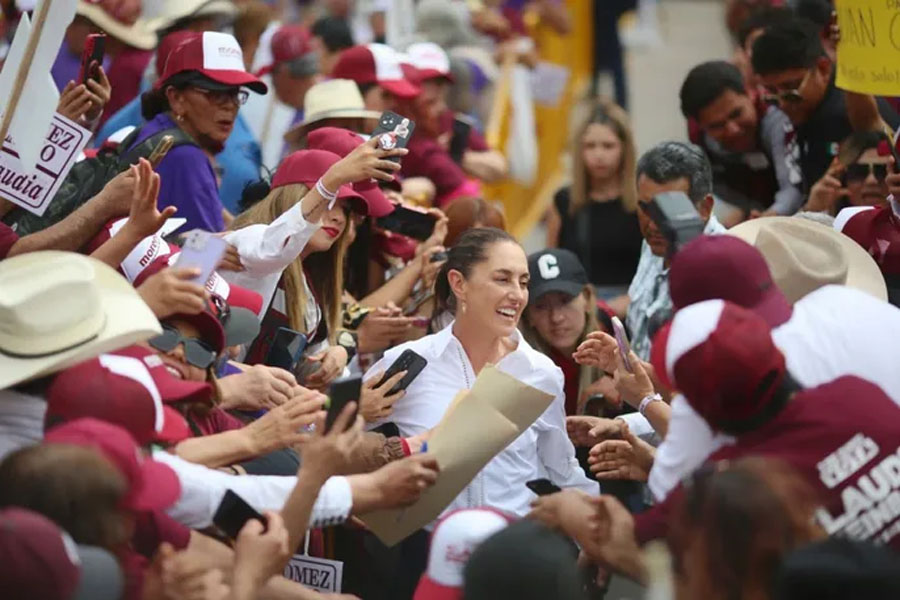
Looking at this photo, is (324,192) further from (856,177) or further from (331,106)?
(856,177)

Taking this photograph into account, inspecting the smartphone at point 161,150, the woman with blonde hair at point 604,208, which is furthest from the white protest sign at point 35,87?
the woman with blonde hair at point 604,208

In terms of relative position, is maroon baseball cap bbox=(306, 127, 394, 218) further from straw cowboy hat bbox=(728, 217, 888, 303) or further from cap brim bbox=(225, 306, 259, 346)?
straw cowboy hat bbox=(728, 217, 888, 303)

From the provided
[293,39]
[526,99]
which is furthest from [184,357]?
[526,99]

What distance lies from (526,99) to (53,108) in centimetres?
821

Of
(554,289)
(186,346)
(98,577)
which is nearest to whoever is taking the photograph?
(98,577)

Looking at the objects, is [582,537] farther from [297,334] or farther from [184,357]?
[297,334]

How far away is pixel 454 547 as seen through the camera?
14.4ft

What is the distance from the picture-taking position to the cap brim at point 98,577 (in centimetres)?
361

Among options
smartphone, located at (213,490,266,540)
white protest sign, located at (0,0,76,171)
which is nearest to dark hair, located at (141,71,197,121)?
white protest sign, located at (0,0,76,171)

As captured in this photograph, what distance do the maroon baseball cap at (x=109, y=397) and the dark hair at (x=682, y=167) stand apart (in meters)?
3.20

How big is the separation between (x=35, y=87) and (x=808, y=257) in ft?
8.69

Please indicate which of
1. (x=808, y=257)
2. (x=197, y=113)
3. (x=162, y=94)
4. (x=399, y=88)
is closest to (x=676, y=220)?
(x=808, y=257)

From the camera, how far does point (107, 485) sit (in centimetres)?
383

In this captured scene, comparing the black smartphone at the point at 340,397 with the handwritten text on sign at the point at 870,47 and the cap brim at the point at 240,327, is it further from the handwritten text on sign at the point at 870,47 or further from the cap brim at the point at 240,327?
the handwritten text on sign at the point at 870,47
